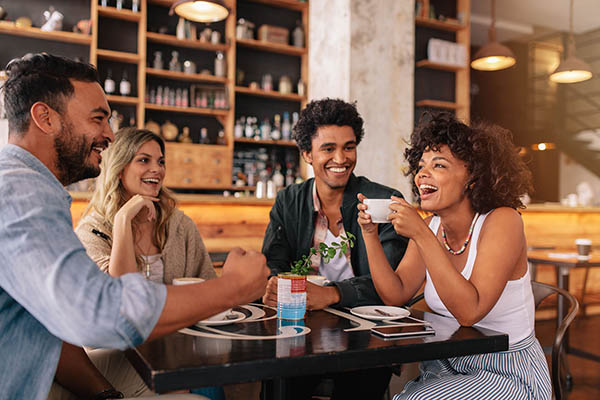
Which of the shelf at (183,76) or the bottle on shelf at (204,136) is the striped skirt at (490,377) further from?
the shelf at (183,76)

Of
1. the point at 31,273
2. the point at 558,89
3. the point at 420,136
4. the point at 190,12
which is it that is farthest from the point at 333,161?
the point at 558,89

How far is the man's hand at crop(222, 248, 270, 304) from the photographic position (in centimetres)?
99

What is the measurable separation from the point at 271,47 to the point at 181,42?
3.39 feet

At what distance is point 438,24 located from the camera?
6.44 m

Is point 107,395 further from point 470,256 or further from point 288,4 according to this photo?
point 288,4

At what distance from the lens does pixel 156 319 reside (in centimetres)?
87

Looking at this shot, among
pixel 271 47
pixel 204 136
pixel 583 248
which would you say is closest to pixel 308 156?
pixel 583 248

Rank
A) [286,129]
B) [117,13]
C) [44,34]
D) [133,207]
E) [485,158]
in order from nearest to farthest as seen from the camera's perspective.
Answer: [485,158]
[133,207]
[44,34]
[117,13]
[286,129]

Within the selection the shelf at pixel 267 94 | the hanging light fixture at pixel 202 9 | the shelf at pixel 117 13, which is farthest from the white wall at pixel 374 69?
the shelf at pixel 117 13

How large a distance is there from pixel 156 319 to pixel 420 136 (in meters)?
1.22

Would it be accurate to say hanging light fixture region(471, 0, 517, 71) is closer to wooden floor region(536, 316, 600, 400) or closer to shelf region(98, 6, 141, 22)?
wooden floor region(536, 316, 600, 400)

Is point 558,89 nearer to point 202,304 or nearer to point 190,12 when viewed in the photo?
point 190,12

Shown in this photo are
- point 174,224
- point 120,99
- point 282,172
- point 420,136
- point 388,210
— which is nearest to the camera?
point 388,210

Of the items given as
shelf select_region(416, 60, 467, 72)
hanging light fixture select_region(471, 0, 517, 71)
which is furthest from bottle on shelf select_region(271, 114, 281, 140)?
hanging light fixture select_region(471, 0, 517, 71)
